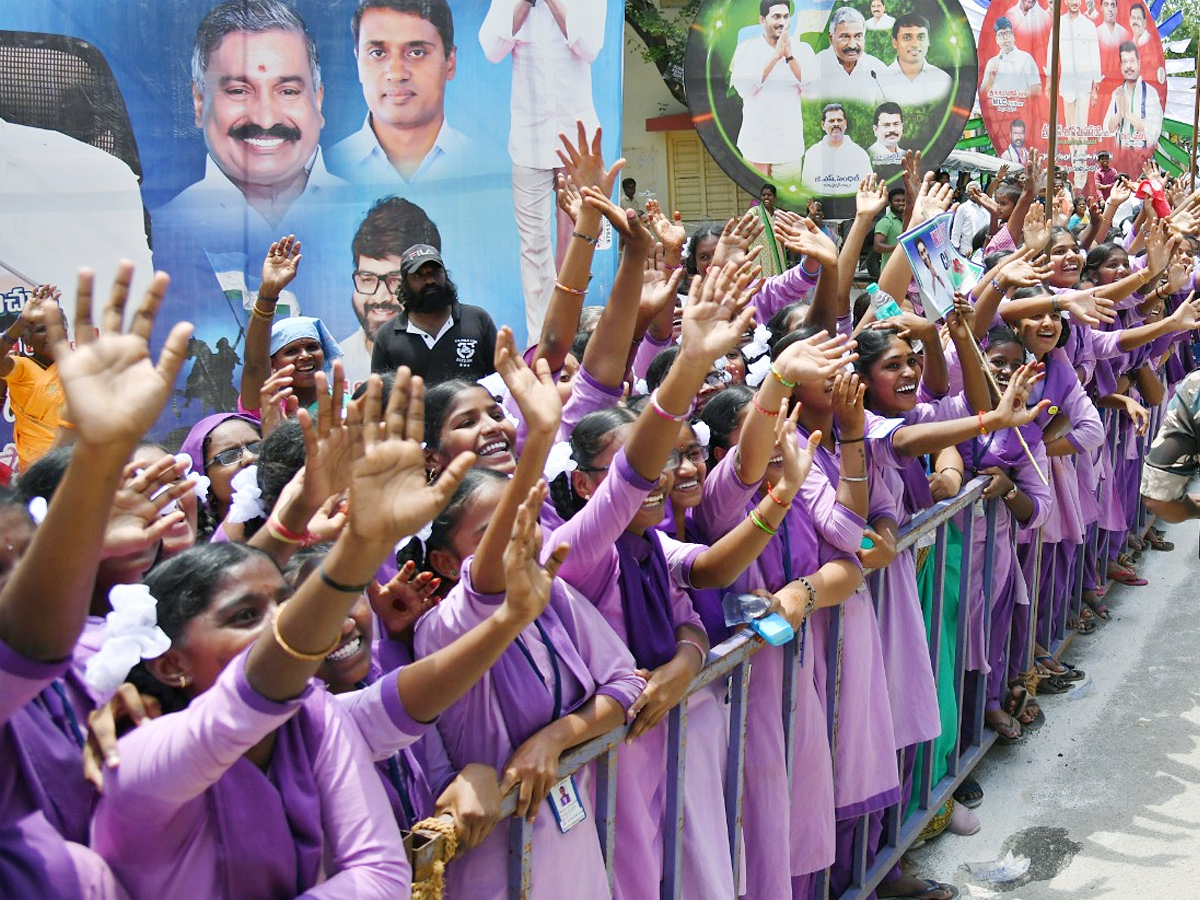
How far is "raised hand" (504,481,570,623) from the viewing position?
6.88ft

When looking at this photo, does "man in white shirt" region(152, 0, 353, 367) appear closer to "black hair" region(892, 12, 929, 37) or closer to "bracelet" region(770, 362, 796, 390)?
"bracelet" region(770, 362, 796, 390)

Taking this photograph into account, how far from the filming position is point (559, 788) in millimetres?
2457

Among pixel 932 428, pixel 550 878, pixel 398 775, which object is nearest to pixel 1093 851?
pixel 932 428

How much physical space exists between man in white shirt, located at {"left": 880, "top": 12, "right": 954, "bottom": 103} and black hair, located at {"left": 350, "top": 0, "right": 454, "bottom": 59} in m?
4.29

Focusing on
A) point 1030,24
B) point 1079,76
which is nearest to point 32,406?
point 1030,24

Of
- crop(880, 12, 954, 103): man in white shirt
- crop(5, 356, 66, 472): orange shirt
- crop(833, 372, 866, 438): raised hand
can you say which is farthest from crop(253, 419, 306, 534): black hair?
crop(880, 12, 954, 103): man in white shirt

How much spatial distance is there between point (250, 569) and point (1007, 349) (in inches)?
147

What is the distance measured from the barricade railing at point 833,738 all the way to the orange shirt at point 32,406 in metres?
3.32

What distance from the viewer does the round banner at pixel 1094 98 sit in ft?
42.4

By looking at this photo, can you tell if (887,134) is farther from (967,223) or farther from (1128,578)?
(1128,578)

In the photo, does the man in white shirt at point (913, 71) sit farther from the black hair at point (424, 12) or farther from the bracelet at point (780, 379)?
the bracelet at point (780, 379)

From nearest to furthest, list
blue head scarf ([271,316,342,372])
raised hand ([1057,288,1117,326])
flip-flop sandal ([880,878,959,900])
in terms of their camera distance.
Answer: flip-flop sandal ([880,878,959,900])
blue head scarf ([271,316,342,372])
raised hand ([1057,288,1117,326])

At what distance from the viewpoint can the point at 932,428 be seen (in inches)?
163

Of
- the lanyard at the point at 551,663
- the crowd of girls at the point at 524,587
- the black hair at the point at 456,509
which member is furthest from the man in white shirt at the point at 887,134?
the lanyard at the point at 551,663
